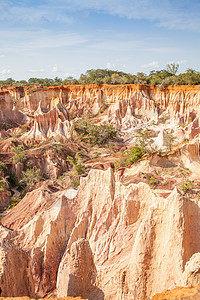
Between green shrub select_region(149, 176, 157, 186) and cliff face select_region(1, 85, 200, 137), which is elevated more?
cliff face select_region(1, 85, 200, 137)

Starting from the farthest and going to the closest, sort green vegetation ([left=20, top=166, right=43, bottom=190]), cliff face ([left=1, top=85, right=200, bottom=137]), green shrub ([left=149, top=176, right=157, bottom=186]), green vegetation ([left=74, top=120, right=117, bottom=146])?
cliff face ([left=1, top=85, right=200, bottom=137]), green vegetation ([left=74, top=120, right=117, bottom=146]), green vegetation ([left=20, top=166, right=43, bottom=190]), green shrub ([left=149, top=176, right=157, bottom=186])

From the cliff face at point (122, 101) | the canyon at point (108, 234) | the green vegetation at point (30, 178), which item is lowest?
the green vegetation at point (30, 178)

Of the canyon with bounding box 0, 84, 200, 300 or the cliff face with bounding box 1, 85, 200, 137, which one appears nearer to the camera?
the canyon with bounding box 0, 84, 200, 300

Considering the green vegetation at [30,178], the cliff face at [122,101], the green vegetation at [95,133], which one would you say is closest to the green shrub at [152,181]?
the green vegetation at [30,178]

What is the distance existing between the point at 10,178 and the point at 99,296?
1469 centimetres

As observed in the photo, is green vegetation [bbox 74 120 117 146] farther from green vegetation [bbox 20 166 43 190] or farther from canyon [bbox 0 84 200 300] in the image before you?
green vegetation [bbox 20 166 43 190]

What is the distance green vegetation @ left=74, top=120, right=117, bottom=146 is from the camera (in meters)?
27.7

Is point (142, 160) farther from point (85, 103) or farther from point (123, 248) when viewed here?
point (85, 103)

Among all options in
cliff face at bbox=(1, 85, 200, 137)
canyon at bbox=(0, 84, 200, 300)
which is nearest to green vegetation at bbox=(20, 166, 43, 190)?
canyon at bbox=(0, 84, 200, 300)

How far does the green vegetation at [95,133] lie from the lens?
27703 millimetres

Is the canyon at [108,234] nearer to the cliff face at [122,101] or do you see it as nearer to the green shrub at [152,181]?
the green shrub at [152,181]

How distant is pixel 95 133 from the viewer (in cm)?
2775

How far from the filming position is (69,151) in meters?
23.2

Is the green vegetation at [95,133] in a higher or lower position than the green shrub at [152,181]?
higher
